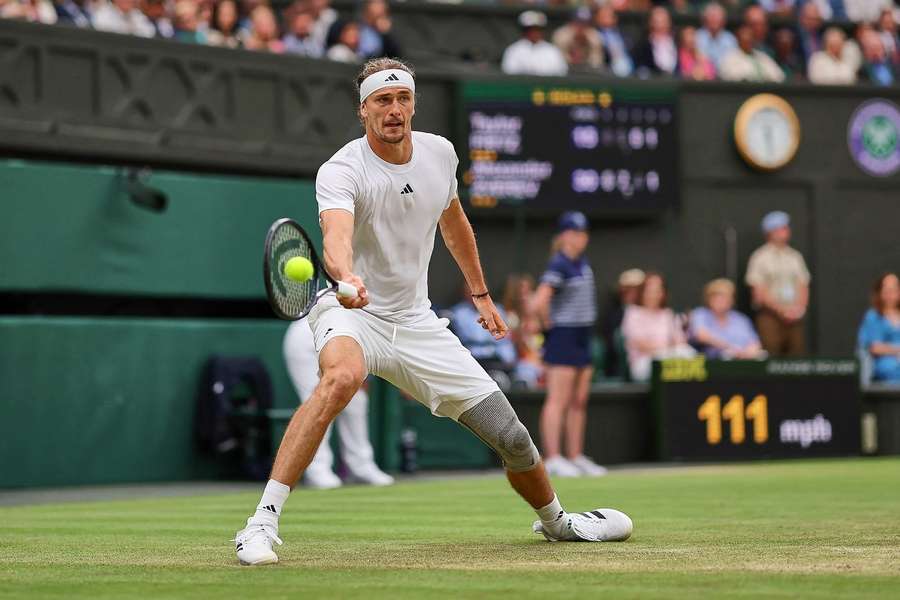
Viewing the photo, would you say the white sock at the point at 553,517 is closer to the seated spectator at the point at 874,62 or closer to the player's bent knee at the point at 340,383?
the player's bent knee at the point at 340,383

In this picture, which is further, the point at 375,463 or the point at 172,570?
the point at 375,463

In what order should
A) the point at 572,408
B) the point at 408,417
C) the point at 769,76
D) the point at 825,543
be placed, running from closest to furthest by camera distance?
the point at 825,543, the point at 572,408, the point at 408,417, the point at 769,76

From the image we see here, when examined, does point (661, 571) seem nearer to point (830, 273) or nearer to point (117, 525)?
point (117, 525)

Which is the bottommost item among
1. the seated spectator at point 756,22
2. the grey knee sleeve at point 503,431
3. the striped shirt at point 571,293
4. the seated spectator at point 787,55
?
the grey knee sleeve at point 503,431

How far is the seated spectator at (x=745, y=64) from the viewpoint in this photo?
68.0 feet

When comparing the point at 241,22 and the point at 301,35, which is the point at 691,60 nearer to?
the point at 301,35

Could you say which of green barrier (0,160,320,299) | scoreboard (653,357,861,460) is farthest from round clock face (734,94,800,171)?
green barrier (0,160,320,299)

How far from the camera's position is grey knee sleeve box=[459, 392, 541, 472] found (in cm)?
702

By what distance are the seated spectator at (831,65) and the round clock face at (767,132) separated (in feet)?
2.29

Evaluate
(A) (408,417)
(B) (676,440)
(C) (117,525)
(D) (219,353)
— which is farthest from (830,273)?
(C) (117,525)

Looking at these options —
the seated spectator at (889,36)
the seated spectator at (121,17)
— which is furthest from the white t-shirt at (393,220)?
the seated spectator at (889,36)

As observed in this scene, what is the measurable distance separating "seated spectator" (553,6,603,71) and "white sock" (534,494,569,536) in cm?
1311

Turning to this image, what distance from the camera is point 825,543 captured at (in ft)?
23.3

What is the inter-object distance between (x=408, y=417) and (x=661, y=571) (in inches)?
398
